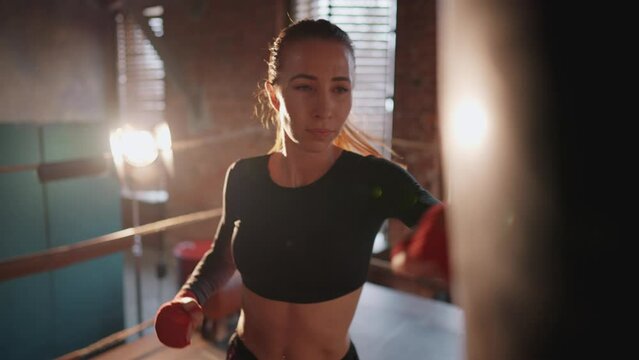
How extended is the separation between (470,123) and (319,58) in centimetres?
54

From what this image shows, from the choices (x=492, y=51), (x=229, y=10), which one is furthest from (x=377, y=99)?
(x=492, y=51)

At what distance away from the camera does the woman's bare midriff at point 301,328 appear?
3.03 feet

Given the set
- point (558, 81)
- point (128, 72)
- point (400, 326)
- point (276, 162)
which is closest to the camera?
point (558, 81)

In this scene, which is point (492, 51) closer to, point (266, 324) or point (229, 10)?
point (266, 324)

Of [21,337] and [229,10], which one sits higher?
[229,10]

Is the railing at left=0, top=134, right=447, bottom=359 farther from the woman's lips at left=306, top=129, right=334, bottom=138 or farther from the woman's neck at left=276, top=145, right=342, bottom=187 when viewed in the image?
the woman's lips at left=306, top=129, right=334, bottom=138

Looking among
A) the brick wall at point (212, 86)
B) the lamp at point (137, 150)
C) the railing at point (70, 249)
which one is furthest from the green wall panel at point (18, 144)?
the brick wall at point (212, 86)

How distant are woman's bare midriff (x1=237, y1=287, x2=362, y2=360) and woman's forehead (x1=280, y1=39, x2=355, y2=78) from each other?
0.41 m

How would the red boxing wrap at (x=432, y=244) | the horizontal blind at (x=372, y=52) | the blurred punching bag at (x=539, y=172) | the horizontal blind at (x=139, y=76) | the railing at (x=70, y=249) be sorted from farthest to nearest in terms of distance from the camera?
the horizontal blind at (x=139, y=76), the horizontal blind at (x=372, y=52), the railing at (x=70, y=249), the red boxing wrap at (x=432, y=244), the blurred punching bag at (x=539, y=172)

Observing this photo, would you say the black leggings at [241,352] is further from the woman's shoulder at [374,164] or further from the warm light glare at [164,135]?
the warm light glare at [164,135]

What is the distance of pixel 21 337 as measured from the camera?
3.09m

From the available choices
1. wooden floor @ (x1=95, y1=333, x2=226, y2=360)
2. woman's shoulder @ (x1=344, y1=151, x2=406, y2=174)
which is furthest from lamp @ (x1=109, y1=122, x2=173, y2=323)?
woman's shoulder @ (x1=344, y1=151, x2=406, y2=174)

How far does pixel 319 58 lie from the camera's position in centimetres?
85

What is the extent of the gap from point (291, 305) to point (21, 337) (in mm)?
2896
